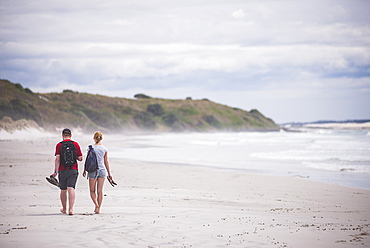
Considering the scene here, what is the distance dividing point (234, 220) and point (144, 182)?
667 cm

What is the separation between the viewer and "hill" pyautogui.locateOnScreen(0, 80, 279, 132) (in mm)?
57906

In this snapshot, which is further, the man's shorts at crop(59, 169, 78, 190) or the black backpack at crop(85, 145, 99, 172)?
the black backpack at crop(85, 145, 99, 172)

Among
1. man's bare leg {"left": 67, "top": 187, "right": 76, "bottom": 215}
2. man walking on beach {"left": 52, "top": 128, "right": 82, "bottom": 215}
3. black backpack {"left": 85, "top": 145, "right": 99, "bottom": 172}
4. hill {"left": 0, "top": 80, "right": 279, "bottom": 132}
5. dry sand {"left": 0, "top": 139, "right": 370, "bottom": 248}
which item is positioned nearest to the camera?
dry sand {"left": 0, "top": 139, "right": 370, "bottom": 248}

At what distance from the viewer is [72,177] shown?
8.92 metres

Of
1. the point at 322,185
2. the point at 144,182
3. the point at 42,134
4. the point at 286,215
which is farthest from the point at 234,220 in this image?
the point at 42,134

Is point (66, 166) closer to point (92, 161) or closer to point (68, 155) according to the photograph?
point (68, 155)

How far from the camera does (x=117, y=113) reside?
350 feet

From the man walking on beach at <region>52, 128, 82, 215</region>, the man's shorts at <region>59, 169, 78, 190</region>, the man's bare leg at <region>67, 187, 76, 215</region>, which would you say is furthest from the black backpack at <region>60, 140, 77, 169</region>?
the man's bare leg at <region>67, 187, 76, 215</region>

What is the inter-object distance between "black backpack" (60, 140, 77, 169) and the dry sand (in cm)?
104

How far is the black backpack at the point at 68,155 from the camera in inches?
346

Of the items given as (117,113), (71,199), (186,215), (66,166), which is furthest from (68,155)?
(117,113)

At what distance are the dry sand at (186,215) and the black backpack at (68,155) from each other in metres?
1.04

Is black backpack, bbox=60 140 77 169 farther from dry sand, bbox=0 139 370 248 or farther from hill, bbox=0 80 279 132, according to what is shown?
hill, bbox=0 80 279 132

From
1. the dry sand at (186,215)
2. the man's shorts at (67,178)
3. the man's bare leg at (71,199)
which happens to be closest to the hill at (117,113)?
the dry sand at (186,215)
